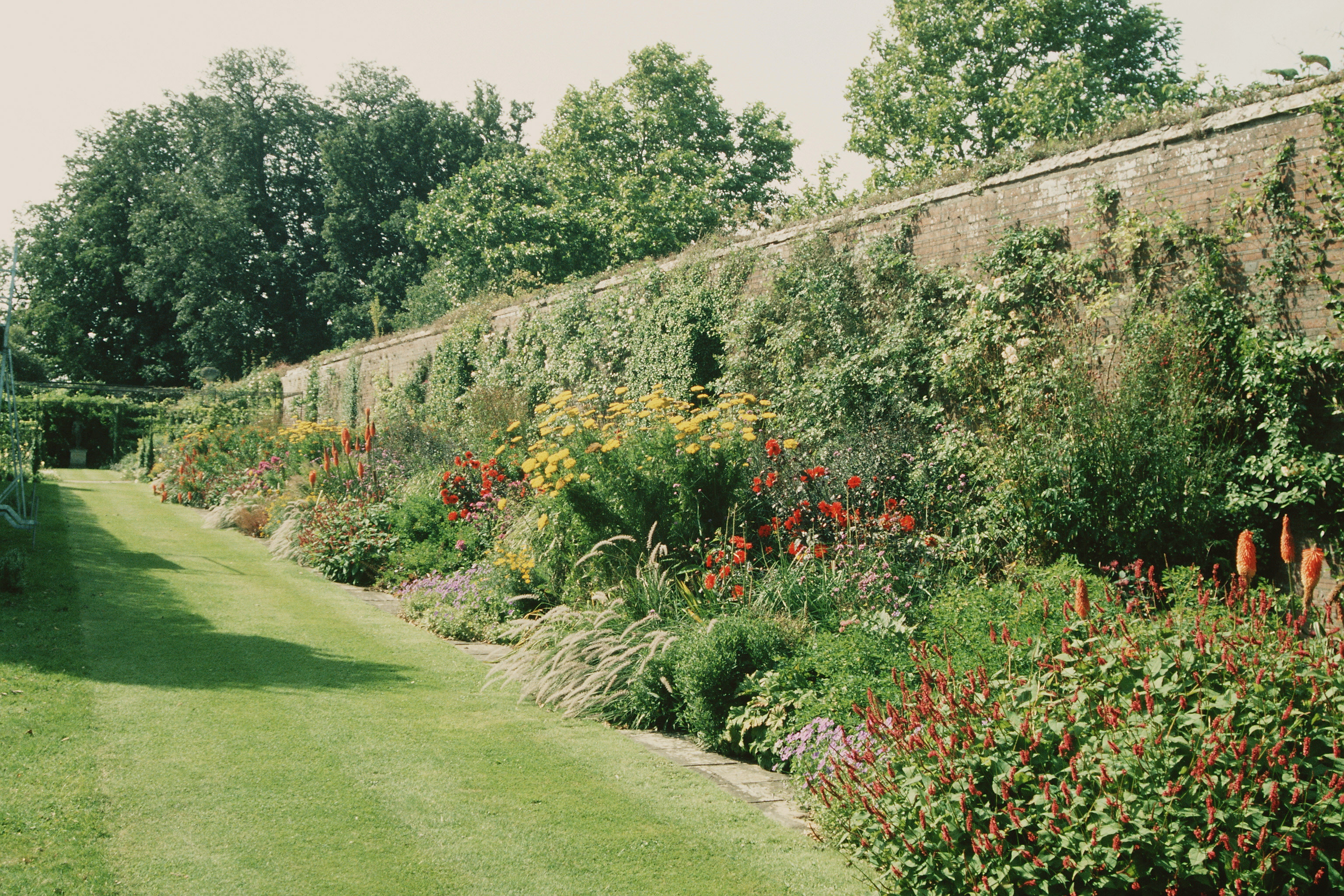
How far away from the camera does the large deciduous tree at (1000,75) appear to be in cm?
1997

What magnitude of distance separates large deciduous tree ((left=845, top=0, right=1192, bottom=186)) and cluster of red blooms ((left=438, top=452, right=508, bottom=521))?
578 inches

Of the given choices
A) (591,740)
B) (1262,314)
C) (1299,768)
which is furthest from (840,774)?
(1262,314)

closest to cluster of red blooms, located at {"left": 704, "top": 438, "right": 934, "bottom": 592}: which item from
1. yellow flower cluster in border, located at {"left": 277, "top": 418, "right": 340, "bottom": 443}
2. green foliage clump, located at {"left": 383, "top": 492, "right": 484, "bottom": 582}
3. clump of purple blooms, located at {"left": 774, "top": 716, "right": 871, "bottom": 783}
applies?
clump of purple blooms, located at {"left": 774, "top": 716, "right": 871, "bottom": 783}

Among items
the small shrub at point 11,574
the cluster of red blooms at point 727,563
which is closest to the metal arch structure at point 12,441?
the small shrub at point 11,574

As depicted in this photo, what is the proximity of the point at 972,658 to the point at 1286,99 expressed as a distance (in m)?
4.20

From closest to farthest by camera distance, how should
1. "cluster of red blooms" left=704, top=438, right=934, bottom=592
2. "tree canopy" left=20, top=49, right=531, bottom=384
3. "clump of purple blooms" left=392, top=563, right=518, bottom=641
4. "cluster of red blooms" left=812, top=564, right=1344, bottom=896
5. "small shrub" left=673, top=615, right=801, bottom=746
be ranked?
"cluster of red blooms" left=812, top=564, right=1344, bottom=896 → "small shrub" left=673, top=615, right=801, bottom=746 → "cluster of red blooms" left=704, top=438, right=934, bottom=592 → "clump of purple blooms" left=392, top=563, right=518, bottom=641 → "tree canopy" left=20, top=49, right=531, bottom=384

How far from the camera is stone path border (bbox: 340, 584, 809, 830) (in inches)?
142

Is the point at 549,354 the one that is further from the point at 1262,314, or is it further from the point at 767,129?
the point at 767,129

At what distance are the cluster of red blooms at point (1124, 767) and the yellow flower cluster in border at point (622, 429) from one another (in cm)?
340

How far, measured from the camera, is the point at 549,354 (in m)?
11.9

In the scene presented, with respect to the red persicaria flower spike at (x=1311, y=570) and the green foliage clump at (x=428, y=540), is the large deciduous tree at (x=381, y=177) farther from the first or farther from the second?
the red persicaria flower spike at (x=1311, y=570)

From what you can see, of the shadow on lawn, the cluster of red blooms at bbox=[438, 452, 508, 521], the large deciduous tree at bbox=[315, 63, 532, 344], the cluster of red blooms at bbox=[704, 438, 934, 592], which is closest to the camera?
the shadow on lawn

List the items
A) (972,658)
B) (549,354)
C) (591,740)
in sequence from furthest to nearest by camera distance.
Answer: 1. (549,354)
2. (591,740)
3. (972,658)

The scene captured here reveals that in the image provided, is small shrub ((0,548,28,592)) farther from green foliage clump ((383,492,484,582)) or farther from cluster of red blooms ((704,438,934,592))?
cluster of red blooms ((704,438,934,592))
